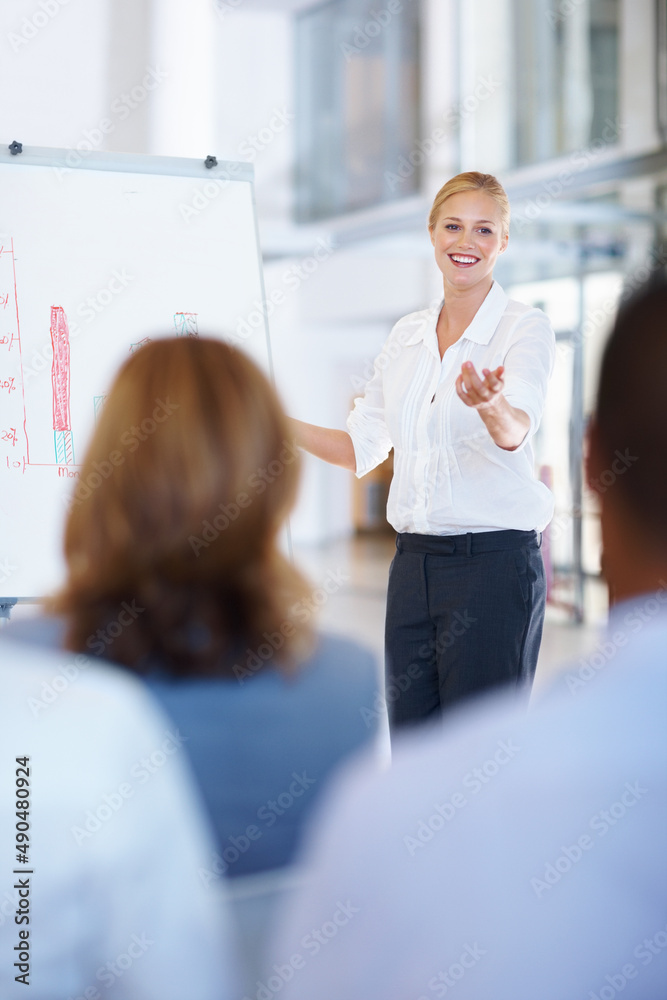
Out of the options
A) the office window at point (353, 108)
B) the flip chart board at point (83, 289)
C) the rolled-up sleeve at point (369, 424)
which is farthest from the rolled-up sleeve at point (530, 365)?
the office window at point (353, 108)

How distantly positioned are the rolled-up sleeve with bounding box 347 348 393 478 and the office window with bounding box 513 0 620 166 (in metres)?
4.53

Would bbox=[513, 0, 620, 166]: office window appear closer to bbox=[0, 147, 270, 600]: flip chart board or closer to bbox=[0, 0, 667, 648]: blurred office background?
bbox=[0, 0, 667, 648]: blurred office background

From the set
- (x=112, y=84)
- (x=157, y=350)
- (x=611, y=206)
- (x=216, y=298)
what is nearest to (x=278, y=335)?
(x=611, y=206)

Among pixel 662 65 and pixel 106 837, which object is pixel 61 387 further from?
pixel 662 65

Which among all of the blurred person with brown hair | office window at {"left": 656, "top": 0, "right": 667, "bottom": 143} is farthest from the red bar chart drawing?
office window at {"left": 656, "top": 0, "right": 667, "bottom": 143}

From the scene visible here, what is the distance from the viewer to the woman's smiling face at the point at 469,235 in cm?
185

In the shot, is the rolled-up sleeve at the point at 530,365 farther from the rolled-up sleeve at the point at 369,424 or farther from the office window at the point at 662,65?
the office window at the point at 662,65

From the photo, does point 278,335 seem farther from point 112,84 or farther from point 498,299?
point 498,299

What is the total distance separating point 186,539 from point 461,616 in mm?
973

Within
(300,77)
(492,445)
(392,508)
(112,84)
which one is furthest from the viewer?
(300,77)

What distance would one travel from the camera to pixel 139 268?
2262 mm

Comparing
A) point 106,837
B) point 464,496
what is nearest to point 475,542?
point 464,496

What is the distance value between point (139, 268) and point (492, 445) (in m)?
0.96

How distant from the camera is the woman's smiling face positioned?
1.85m
